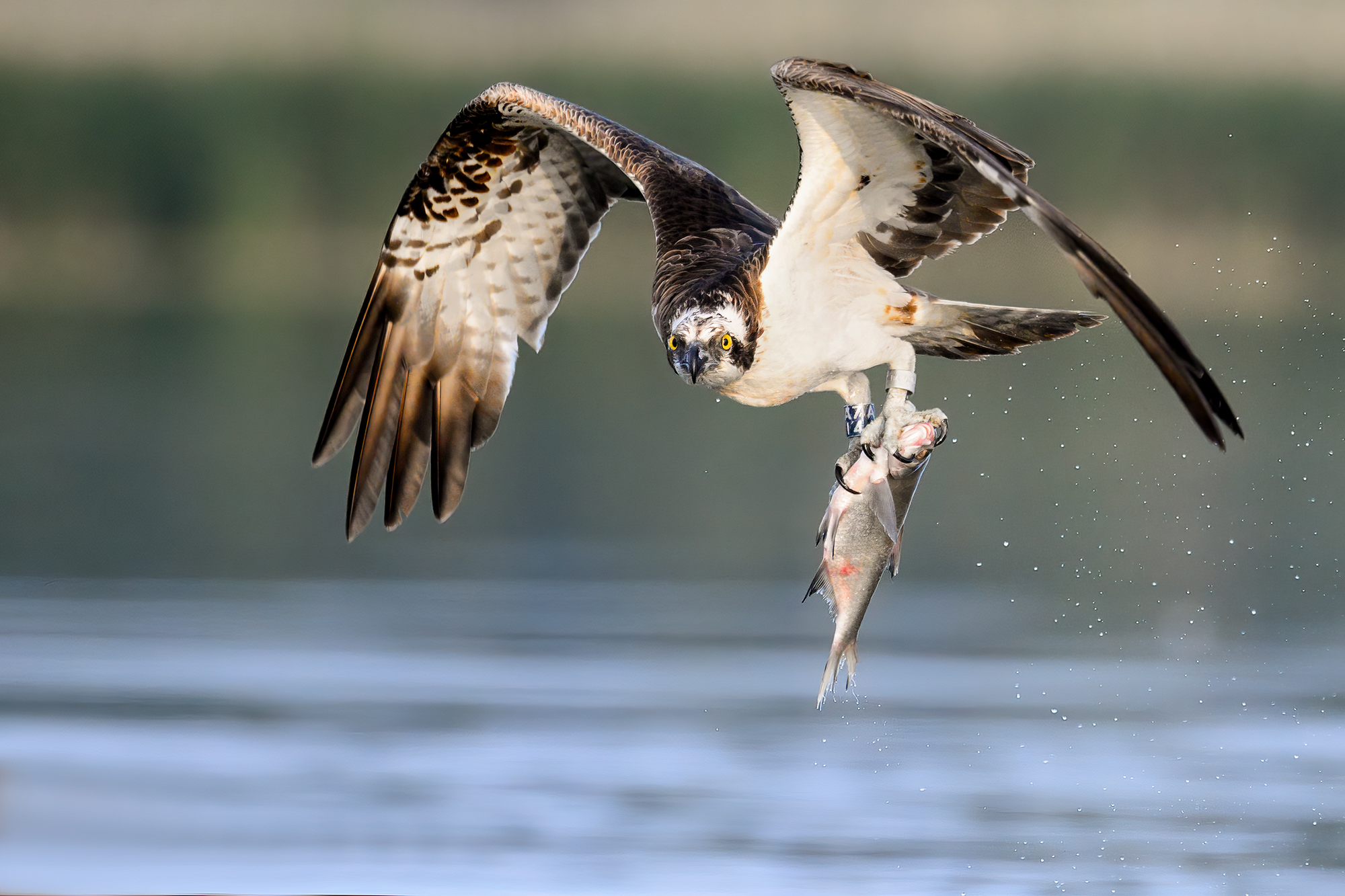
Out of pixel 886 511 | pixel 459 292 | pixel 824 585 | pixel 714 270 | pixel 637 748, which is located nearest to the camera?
pixel 886 511

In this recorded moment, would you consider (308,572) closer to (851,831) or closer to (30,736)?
(30,736)

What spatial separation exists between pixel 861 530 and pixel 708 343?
915 mm

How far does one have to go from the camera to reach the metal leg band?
8430 millimetres

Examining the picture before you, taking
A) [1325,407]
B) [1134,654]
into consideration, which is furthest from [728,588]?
[1325,407]

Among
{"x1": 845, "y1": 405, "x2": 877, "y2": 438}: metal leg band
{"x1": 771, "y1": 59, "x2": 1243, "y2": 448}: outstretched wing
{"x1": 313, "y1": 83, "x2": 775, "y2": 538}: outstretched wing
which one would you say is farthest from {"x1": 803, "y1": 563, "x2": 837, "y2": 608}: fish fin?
{"x1": 313, "y1": 83, "x2": 775, "y2": 538}: outstretched wing

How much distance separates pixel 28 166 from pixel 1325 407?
36034mm

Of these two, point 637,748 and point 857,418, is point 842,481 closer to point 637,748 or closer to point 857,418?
point 857,418

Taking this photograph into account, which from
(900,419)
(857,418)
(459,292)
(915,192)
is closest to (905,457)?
(900,419)

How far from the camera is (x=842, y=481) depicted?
786 cm

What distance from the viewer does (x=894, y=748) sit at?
1101cm

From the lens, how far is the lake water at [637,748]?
9.24 m

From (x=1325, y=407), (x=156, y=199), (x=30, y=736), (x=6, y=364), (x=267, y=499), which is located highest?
(x=156, y=199)

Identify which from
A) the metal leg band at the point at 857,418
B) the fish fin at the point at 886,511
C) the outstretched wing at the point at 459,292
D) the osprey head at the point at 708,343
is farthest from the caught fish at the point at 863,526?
the outstretched wing at the point at 459,292

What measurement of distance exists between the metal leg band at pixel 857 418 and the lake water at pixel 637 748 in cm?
194
